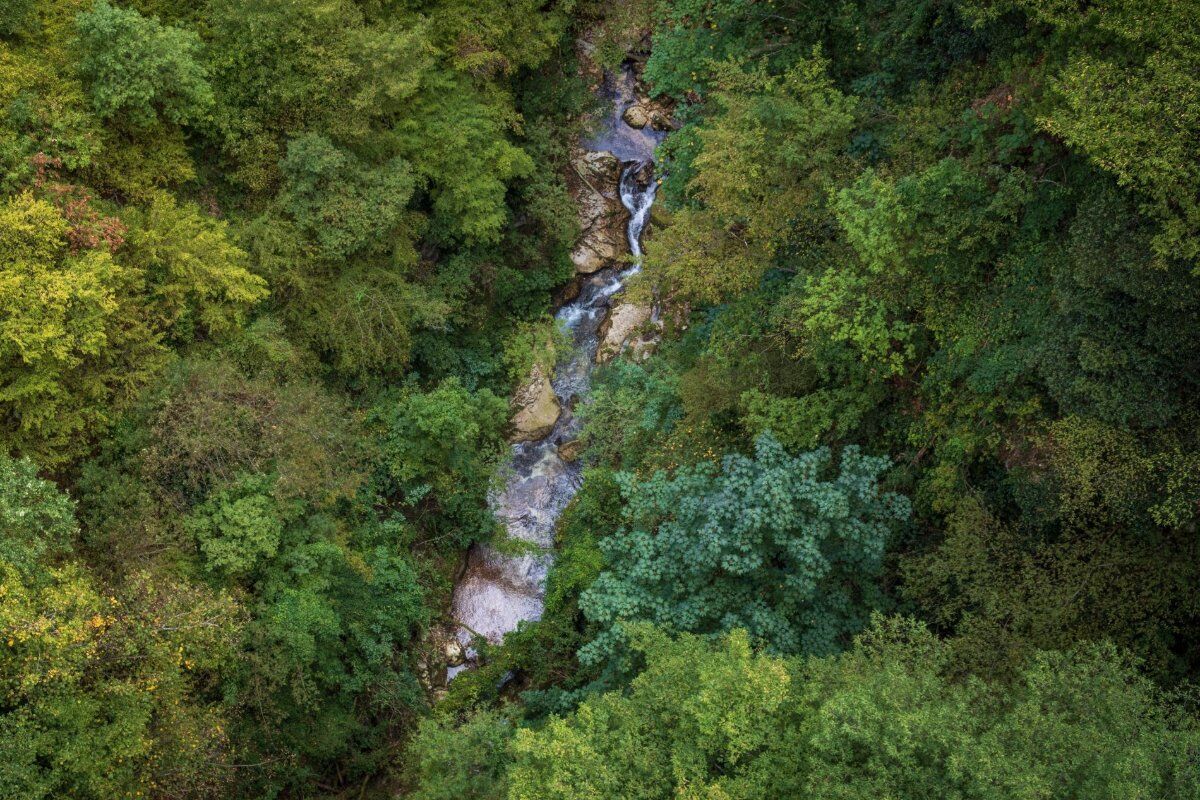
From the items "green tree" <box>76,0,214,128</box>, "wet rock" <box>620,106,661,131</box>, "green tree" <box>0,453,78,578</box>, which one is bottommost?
"wet rock" <box>620,106,661,131</box>

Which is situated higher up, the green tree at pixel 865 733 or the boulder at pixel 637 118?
the boulder at pixel 637 118

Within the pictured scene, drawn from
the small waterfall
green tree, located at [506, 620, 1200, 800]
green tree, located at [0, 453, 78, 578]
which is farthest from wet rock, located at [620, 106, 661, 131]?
green tree, located at [0, 453, 78, 578]

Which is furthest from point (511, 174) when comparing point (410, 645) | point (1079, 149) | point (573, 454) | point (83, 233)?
point (1079, 149)

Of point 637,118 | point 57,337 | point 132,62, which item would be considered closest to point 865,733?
point 57,337

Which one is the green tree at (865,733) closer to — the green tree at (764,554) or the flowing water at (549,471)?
the green tree at (764,554)

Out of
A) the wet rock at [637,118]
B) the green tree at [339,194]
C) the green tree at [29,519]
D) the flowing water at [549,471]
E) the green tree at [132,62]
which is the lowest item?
the flowing water at [549,471]

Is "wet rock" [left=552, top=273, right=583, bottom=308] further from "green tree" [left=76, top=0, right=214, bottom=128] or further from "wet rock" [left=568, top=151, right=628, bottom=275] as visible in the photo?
"green tree" [left=76, top=0, right=214, bottom=128]

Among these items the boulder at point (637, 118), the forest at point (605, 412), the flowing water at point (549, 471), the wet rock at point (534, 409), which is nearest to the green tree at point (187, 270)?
the forest at point (605, 412)
